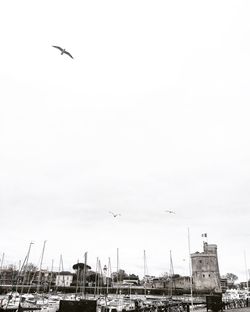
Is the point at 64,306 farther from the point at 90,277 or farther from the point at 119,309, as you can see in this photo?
the point at 90,277

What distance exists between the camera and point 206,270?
9494cm

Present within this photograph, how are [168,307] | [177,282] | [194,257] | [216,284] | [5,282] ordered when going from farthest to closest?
[5,282], [177,282], [194,257], [216,284], [168,307]

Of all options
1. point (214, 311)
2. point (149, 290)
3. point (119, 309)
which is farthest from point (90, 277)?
point (214, 311)

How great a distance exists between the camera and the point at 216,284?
92312mm

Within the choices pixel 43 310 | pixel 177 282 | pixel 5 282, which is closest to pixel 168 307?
pixel 43 310

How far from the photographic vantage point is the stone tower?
92.5m

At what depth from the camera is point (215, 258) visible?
9631 cm

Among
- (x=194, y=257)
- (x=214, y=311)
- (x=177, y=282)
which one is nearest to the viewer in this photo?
(x=214, y=311)

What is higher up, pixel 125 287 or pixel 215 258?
pixel 215 258

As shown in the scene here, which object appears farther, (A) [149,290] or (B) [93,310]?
(A) [149,290]

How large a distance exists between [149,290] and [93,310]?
103432 millimetres

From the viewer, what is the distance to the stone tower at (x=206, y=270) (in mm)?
92506

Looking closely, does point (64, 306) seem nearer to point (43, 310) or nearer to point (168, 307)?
point (43, 310)

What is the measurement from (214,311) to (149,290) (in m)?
85.7
